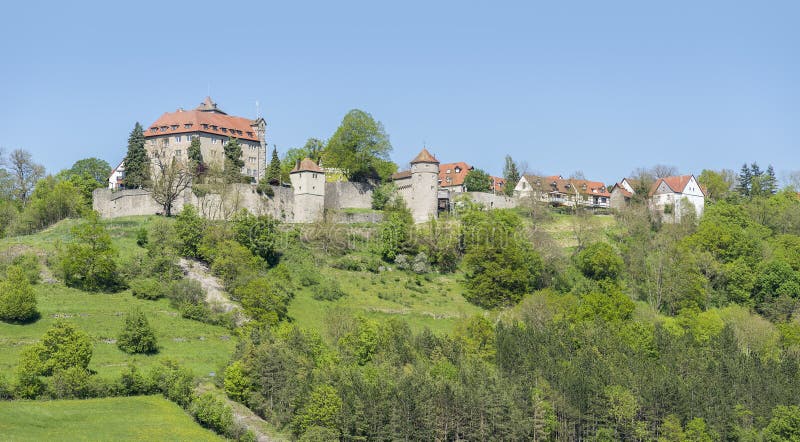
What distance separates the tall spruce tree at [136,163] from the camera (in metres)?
95.0

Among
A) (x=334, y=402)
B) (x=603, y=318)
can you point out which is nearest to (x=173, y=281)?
(x=334, y=402)

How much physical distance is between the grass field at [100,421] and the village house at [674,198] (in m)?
67.9

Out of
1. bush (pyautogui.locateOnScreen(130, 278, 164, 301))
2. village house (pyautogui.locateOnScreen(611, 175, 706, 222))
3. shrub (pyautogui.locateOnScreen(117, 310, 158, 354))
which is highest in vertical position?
village house (pyautogui.locateOnScreen(611, 175, 706, 222))

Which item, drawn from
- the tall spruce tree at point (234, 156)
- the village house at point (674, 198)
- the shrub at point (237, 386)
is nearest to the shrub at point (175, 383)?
the shrub at point (237, 386)

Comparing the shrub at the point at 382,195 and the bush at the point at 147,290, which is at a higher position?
the shrub at the point at 382,195

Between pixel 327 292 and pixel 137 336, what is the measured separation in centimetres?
2007

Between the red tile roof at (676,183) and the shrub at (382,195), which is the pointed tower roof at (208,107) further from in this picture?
the red tile roof at (676,183)

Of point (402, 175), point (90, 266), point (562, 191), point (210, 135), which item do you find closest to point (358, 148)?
point (402, 175)

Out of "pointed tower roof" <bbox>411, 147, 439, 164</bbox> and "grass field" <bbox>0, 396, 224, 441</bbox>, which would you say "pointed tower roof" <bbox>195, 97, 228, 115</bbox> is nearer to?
"pointed tower roof" <bbox>411, 147, 439, 164</bbox>

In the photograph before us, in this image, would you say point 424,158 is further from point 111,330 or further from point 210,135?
point 111,330

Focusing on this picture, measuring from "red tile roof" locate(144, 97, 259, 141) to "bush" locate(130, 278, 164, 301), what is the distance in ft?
93.3

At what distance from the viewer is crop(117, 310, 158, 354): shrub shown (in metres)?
65.2

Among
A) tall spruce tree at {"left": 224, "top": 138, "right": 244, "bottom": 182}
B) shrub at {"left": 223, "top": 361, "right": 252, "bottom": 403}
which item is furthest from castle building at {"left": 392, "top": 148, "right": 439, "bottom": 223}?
shrub at {"left": 223, "top": 361, "right": 252, "bottom": 403}

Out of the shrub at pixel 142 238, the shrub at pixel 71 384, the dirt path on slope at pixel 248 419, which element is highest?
the shrub at pixel 142 238
